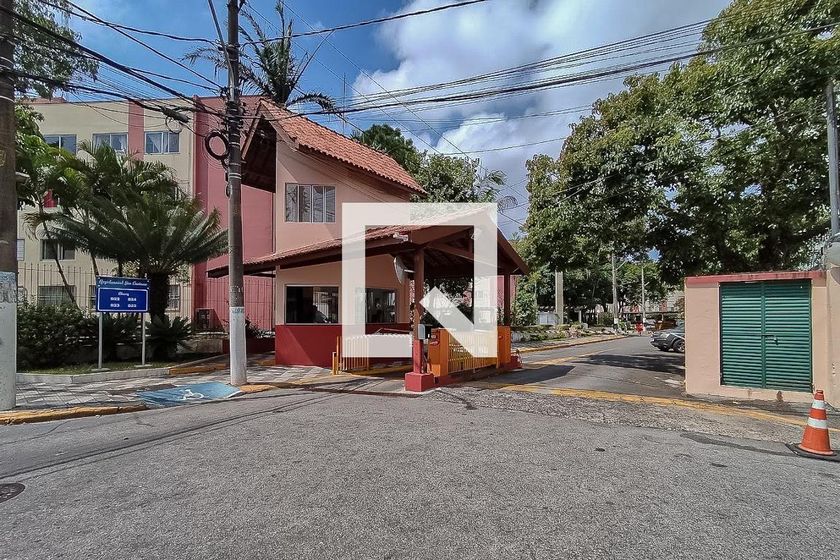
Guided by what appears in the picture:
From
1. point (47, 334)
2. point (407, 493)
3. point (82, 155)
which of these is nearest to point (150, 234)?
point (47, 334)

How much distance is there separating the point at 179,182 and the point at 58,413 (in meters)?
20.9

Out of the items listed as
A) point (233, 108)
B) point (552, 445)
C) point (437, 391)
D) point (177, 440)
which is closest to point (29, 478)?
point (177, 440)

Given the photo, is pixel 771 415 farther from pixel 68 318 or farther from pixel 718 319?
pixel 68 318

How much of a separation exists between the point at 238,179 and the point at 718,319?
438 inches

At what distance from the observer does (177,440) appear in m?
6.45

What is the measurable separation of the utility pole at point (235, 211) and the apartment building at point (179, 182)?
12745 mm

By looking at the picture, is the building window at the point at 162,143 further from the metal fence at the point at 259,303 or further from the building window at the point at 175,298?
the metal fence at the point at 259,303

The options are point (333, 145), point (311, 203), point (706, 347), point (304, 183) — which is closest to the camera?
point (706, 347)

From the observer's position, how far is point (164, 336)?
15.2 metres

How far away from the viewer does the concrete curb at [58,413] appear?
7879mm

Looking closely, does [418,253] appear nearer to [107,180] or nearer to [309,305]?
[309,305]

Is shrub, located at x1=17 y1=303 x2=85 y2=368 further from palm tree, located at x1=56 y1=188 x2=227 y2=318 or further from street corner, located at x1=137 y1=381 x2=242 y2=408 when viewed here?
street corner, located at x1=137 y1=381 x2=242 y2=408

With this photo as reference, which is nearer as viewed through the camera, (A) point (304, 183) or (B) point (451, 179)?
(A) point (304, 183)

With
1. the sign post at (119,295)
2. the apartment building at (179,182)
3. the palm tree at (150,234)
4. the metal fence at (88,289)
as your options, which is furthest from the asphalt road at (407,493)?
the metal fence at (88,289)
